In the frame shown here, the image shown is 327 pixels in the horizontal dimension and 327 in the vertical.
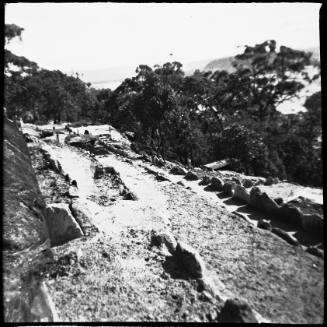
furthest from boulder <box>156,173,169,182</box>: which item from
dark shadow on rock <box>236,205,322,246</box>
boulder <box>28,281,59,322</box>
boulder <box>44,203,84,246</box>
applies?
boulder <box>28,281,59,322</box>

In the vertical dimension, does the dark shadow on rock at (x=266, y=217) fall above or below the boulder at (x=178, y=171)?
below

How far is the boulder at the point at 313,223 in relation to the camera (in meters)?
6.23

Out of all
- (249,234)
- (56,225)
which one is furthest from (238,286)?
(56,225)

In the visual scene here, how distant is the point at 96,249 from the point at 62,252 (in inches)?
30.8

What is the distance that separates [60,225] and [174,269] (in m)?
3.26

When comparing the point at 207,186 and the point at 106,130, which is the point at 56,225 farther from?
the point at 106,130

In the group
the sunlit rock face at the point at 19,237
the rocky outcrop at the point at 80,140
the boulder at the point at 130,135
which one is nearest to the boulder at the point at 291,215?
the sunlit rock face at the point at 19,237

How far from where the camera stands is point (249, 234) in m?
7.14

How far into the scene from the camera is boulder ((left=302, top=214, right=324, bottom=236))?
6.23 m

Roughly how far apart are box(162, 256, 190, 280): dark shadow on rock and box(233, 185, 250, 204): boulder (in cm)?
318

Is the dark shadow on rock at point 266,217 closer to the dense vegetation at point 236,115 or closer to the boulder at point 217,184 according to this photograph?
the boulder at point 217,184

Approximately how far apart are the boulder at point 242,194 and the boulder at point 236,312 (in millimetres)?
4044

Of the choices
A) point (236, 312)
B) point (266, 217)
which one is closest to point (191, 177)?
point (266, 217)

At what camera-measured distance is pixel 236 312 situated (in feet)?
17.4
